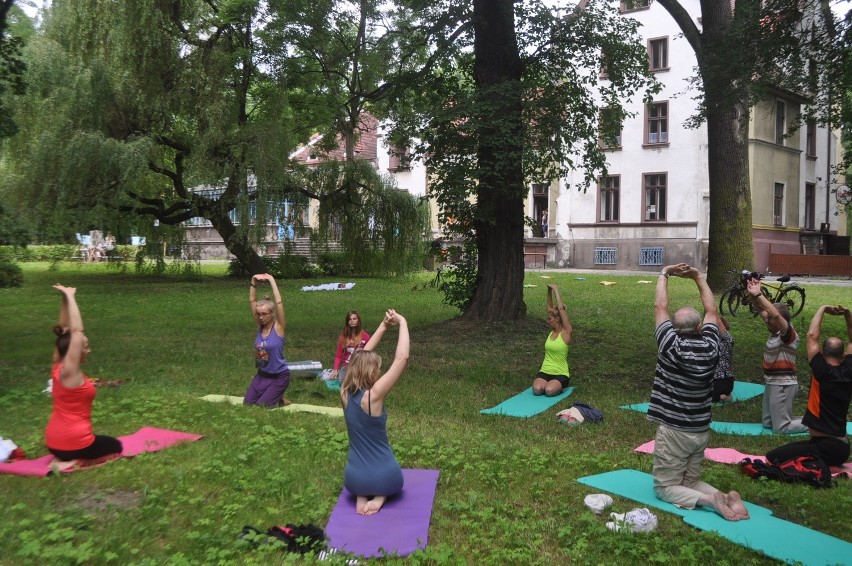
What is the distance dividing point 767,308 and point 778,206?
109ft

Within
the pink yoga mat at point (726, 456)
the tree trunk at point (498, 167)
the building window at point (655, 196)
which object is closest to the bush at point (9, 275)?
the tree trunk at point (498, 167)

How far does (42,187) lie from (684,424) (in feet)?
67.8

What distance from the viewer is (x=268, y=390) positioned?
8906 mm

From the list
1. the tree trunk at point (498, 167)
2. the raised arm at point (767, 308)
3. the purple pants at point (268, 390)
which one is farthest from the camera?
the tree trunk at point (498, 167)

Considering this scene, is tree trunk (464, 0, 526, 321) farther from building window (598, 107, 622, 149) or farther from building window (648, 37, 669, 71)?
building window (648, 37, 669, 71)

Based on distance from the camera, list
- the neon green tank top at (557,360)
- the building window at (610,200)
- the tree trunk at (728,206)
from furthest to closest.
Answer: the building window at (610,200) → the tree trunk at (728,206) → the neon green tank top at (557,360)

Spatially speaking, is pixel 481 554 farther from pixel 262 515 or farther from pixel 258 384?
pixel 258 384

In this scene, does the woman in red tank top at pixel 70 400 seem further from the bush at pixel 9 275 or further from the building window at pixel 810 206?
the building window at pixel 810 206

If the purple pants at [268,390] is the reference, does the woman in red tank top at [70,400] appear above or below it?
above

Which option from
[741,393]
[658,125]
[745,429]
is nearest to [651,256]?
[658,125]

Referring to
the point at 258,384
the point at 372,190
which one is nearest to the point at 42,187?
the point at 372,190

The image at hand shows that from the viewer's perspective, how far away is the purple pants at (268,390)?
8.88 meters

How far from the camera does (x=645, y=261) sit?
120 feet

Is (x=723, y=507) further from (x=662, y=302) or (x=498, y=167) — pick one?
(x=498, y=167)
